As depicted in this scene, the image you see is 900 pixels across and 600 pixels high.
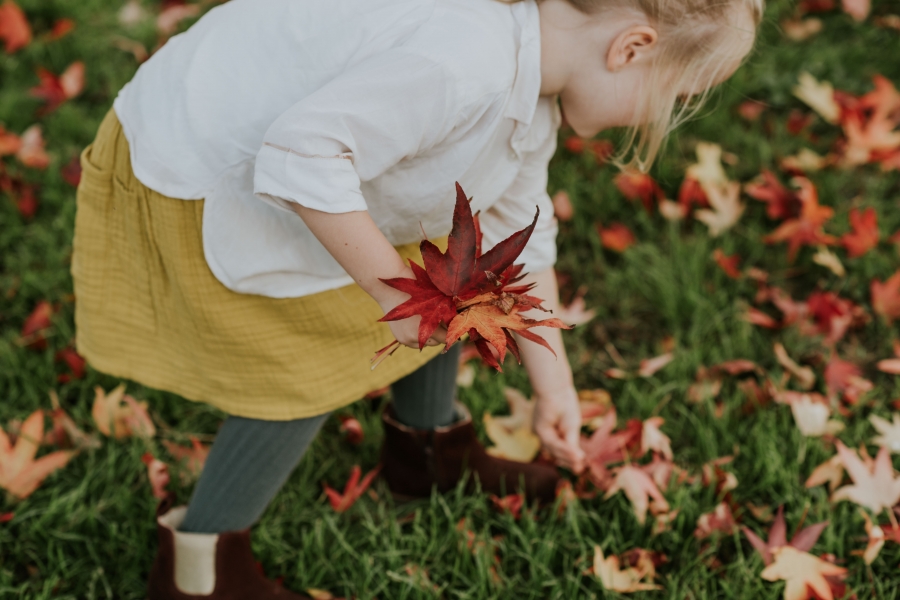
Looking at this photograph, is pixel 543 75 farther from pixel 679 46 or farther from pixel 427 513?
pixel 427 513

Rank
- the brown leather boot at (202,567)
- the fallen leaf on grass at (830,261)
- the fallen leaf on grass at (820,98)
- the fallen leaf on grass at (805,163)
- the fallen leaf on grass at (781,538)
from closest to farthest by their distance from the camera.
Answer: the brown leather boot at (202,567), the fallen leaf on grass at (781,538), the fallen leaf on grass at (830,261), the fallen leaf on grass at (805,163), the fallen leaf on grass at (820,98)

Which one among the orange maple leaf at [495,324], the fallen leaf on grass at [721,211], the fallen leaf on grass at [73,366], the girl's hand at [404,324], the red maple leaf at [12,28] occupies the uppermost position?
the orange maple leaf at [495,324]

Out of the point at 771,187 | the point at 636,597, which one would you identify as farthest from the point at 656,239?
the point at 636,597

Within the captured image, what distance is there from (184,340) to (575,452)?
0.73m

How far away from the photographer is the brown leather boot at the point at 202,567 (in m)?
1.31

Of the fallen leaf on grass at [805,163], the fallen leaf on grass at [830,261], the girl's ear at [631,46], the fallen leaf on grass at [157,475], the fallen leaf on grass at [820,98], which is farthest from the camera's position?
the fallen leaf on grass at [820,98]

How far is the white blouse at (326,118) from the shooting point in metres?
0.96

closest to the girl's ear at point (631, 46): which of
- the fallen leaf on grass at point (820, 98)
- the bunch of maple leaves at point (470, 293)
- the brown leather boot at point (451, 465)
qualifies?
the bunch of maple leaves at point (470, 293)

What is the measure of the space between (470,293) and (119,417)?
104 cm

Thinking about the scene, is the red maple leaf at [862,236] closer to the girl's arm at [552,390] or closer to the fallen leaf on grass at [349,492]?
the girl's arm at [552,390]

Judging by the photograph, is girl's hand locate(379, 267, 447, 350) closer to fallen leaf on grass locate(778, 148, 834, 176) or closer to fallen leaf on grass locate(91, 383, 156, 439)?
fallen leaf on grass locate(91, 383, 156, 439)

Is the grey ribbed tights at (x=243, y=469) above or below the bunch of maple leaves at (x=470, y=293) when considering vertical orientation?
below

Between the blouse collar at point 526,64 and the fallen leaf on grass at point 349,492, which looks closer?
the blouse collar at point 526,64

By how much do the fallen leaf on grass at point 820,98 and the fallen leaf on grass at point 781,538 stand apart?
4.65 feet
